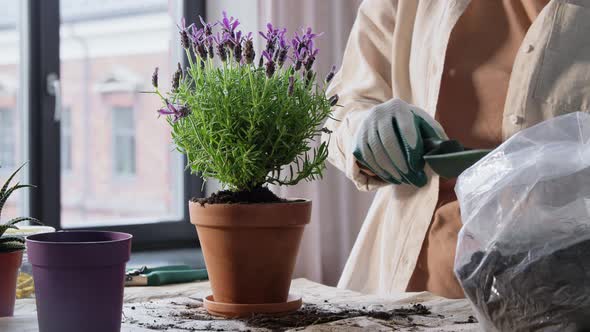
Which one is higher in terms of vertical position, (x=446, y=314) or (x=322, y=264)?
(x=446, y=314)

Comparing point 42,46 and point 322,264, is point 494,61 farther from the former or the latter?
point 42,46

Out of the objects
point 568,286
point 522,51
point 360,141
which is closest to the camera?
point 568,286

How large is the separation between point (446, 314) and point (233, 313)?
0.23 meters

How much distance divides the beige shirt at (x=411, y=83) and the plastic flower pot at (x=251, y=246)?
0.47 meters

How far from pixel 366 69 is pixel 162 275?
0.61 m

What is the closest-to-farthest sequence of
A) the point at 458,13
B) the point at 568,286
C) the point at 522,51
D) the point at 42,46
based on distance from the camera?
the point at 568,286 < the point at 522,51 < the point at 458,13 < the point at 42,46

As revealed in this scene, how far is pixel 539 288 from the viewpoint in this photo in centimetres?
62

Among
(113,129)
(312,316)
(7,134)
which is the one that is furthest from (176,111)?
(113,129)

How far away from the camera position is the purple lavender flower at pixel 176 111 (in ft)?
2.51

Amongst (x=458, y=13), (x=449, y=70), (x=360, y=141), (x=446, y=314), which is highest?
(x=458, y=13)

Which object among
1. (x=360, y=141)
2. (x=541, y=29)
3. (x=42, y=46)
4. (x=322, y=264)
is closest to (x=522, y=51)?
(x=541, y=29)

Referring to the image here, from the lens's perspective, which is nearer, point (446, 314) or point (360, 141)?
point (446, 314)

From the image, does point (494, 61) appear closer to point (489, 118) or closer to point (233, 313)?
point (489, 118)

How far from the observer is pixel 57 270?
2.14 feet
